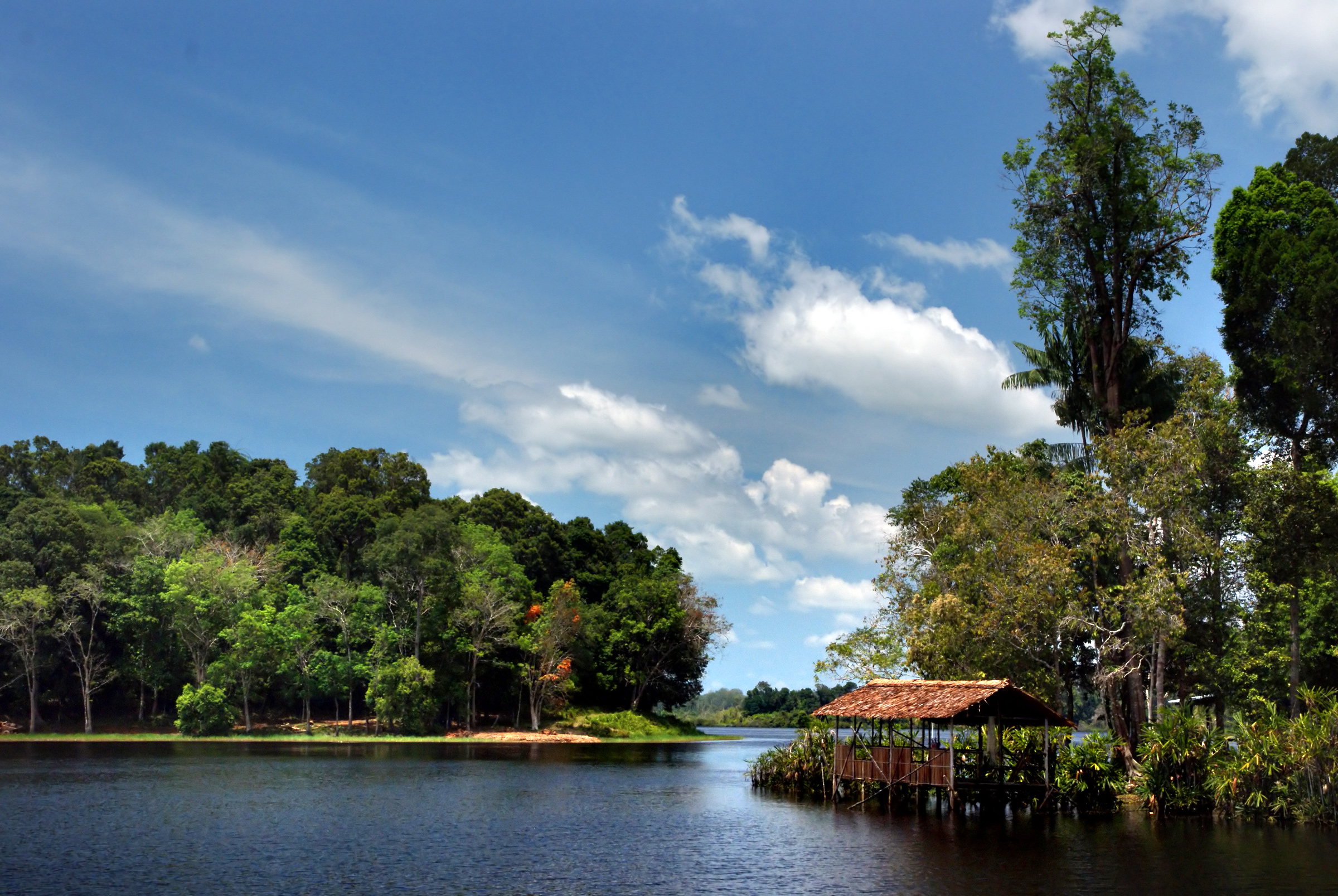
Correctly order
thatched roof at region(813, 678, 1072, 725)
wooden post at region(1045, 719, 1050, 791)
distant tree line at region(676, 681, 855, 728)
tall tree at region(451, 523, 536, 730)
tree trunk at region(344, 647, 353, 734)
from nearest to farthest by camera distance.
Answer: thatched roof at region(813, 678, 1072, 725)
wooden post at region(1045, 719, 1050, 791)
tree trunk at region(344, 647, 353, 734)
tall tree at region(451, 523, 536, 730)
distant tree line at region(676, 681, 855, 728)

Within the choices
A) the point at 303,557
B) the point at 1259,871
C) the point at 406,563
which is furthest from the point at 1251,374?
the point at 303,557

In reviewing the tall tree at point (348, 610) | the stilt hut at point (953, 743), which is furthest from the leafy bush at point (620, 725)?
the stilt hut at point (953, 743)

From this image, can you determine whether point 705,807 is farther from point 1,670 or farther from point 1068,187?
point 1,670

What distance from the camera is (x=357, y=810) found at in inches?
1257

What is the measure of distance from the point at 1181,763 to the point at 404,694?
5053cm

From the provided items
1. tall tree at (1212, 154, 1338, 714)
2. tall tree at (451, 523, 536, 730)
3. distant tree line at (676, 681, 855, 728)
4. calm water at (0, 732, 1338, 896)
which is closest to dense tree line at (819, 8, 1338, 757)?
tall tree at (1212, 154, 1338, 714)

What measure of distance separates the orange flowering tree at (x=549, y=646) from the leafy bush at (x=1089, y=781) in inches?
1781

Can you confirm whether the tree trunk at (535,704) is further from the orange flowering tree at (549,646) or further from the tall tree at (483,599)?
the tall tree at (483,599)

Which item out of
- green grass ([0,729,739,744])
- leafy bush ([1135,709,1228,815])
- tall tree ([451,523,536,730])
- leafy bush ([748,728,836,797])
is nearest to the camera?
leafy bush ([1135,709,1228,815])

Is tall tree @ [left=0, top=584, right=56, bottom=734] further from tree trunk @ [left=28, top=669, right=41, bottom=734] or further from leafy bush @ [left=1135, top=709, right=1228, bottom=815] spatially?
leafy bush @ [left=1135, top=709, right=1228, bottom=815]

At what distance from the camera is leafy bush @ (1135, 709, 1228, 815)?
3278 cm

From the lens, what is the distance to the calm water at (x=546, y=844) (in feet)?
69.7

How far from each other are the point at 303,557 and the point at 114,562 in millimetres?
14311

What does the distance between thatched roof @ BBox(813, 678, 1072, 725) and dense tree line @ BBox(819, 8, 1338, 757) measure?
3028 millimetres
